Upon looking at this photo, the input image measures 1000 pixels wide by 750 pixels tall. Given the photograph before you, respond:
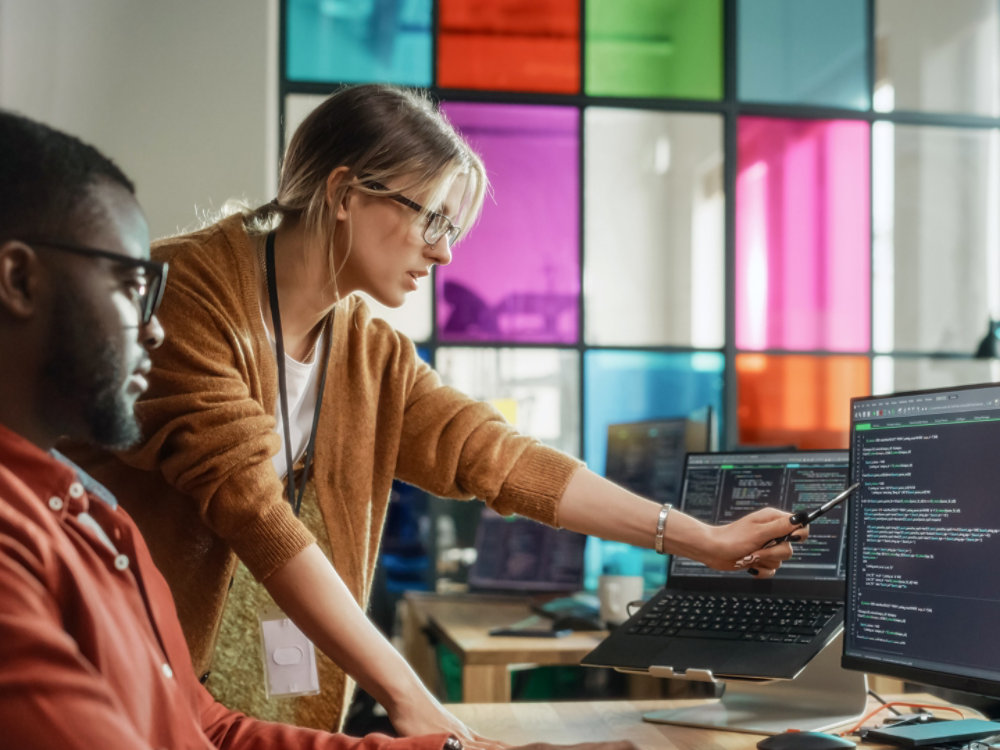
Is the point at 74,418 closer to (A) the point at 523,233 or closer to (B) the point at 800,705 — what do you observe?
(B) the point at 800,705

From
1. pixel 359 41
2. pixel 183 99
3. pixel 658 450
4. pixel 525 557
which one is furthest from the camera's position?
pixel 359 41

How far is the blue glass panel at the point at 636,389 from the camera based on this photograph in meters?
4.33

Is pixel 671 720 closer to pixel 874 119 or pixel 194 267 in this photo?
pixel 194 267

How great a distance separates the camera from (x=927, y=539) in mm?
1249

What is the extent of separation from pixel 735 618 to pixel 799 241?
326 centimetres

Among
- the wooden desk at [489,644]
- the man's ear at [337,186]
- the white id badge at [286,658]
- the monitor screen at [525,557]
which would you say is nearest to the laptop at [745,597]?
the white id badge at [286,658]

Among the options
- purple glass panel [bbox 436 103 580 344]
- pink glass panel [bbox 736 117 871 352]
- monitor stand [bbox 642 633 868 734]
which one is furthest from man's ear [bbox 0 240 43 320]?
pink glass panel [bbox 736 117 871 352]

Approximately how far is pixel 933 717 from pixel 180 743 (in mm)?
1026

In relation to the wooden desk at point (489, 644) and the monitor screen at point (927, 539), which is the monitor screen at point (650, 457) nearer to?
the wooden desk at point (489, 644)

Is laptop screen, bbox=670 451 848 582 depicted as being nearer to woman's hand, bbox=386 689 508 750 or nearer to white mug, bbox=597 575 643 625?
woman's hand, bbox=386 689 508 750

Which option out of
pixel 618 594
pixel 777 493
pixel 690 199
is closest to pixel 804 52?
pixel 690 199

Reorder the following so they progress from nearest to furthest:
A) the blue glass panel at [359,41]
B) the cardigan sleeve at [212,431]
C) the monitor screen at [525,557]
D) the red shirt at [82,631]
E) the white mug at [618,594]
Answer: the red shirt at [82,631] < the cardigan sleeve at [212,431] < the white mug at [618,594] < the monitor screen at [525,557] < the blue glass panel at [359,41]

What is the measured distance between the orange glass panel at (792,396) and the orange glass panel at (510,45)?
4.76ft

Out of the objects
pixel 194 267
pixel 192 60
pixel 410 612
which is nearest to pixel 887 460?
pixel 194 267
